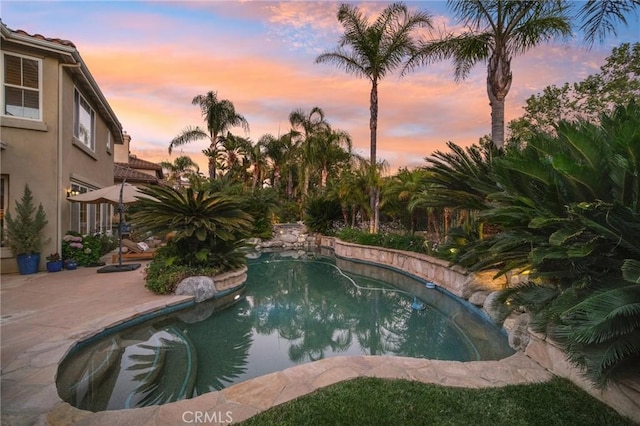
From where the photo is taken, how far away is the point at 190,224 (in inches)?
313

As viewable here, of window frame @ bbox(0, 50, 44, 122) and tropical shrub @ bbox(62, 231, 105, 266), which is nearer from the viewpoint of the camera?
window frame @ bbox(0, 50, 44, 122)

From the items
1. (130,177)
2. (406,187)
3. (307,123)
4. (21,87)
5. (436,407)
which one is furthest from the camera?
(307,123)

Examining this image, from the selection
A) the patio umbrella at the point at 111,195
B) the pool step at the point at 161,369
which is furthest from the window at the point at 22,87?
the pool step at the point at 161,369

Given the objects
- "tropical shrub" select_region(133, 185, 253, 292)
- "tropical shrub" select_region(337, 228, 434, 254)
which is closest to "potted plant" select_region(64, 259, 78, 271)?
"tropical shrub" select_region(133, 185, 253, 292)

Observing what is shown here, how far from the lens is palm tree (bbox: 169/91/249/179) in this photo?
2266 centimetres

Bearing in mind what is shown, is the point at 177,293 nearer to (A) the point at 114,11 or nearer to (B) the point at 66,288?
(B) the point at 66,288

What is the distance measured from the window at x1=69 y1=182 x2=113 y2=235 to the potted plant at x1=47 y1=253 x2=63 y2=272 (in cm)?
139

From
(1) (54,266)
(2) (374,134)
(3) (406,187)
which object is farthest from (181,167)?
(3) (406,187)

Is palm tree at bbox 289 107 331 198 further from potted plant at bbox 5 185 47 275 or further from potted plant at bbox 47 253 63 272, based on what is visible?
potted plant at bbox 5 185 47 275

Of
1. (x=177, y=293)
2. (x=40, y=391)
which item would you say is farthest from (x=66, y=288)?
(x=40, y=391)

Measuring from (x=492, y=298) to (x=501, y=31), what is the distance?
25.2 feet

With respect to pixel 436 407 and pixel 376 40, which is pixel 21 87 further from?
pixel 376 40

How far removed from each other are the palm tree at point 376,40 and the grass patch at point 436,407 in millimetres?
11795

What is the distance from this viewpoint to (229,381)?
4.27m
